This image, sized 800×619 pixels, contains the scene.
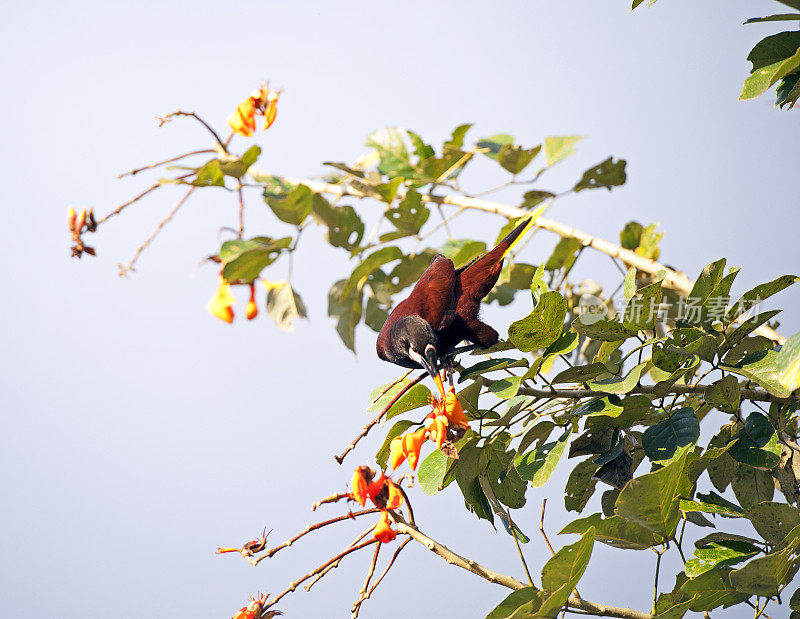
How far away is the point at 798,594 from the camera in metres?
0.36

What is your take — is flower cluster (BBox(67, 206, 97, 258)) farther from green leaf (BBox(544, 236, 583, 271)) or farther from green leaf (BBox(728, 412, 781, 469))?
green leaf (BBox(728, 412, 781, 469))

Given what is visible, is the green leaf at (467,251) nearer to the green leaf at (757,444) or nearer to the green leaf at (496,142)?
the green leaf at (496,142)

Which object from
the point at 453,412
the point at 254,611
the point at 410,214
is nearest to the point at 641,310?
the point at 453,412

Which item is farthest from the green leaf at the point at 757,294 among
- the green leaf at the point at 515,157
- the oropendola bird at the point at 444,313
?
the green leaf at the point at 515,157

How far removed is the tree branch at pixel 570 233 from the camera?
2.01ft

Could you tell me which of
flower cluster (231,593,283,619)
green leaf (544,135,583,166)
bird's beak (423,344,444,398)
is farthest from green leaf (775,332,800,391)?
green leaf (544,135,583,166)

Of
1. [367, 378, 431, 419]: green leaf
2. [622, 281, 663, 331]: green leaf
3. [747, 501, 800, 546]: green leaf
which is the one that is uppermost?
[367, 378, 431, 419]: green leaf

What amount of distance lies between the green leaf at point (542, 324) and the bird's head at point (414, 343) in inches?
1.8

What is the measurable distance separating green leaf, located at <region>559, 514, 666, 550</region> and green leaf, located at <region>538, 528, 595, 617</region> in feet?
0.12

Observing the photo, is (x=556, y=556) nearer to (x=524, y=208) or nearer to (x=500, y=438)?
(x=500, y=438)

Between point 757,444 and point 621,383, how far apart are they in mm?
94

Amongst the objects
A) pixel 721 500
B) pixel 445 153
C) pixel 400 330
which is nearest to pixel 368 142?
pixel 445 153

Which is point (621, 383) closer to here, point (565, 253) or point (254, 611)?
point (254, 611)

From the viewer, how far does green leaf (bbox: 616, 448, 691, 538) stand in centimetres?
31
